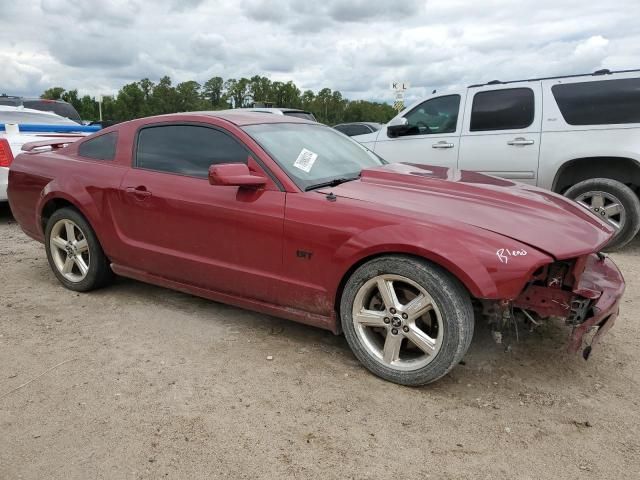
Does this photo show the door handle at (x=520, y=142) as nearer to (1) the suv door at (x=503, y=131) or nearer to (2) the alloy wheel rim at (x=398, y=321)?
(1) the suv door at (x=503, y=131)

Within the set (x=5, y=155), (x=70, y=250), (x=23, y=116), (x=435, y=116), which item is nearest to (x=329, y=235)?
(x=70, y=250)

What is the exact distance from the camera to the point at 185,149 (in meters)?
3.76

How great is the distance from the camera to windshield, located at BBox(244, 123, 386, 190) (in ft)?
11.1

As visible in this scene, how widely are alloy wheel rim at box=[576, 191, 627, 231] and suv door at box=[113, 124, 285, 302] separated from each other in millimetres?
3980

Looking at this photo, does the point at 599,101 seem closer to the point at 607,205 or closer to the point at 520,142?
the point at 520,142

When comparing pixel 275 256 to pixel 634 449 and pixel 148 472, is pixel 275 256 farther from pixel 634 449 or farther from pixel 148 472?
pixel 634 449

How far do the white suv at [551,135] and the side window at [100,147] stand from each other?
3804mm

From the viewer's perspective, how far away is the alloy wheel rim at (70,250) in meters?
4.30

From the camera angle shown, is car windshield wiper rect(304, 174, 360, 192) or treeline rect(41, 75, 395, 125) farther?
treeline rect(41, 75, 395, 125)

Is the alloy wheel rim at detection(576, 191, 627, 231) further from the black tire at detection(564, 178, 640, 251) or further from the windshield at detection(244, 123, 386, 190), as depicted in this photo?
the windshield at detection(244, 123, 386, 190)

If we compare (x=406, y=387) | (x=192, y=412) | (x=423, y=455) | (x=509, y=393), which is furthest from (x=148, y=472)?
(x=509, y=393)

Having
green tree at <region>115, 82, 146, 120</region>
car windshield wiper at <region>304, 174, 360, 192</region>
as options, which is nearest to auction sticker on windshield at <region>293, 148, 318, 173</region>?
car windshield wiper at <region>304, 174, 360, 192</region>

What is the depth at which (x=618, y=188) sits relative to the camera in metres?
5.61

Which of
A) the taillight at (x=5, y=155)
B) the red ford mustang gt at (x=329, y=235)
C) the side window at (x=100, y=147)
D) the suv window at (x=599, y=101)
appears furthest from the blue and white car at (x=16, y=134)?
the suv window at (x=599, y=101)
